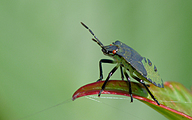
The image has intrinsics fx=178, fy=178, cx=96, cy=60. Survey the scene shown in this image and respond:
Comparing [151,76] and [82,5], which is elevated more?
[82,5]

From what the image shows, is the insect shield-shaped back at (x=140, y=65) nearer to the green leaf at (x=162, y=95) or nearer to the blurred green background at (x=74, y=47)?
the green leaf at (x=162, y=95)

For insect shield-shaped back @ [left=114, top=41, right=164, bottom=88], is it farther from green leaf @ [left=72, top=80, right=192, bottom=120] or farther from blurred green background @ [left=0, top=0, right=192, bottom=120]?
blurred green background @ [left=0, top=0, right=192, bottom=120]

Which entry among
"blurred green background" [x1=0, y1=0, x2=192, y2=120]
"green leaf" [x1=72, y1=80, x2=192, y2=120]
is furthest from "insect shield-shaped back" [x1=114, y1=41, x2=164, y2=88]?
"blurred green background" [x1=0, y1=0, x2=192, y2=120]

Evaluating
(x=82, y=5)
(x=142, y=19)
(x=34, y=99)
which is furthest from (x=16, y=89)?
(x=142, y=19)

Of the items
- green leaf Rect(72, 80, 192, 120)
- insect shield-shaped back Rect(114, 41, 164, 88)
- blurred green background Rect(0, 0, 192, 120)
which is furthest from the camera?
insect shield-shaped back Rect(114, 41, 164, 88)

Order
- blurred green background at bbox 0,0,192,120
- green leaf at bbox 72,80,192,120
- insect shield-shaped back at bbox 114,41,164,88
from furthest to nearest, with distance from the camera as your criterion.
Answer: insect shield-shaped back at bbox 114,41,164,88 → blurred green background at bbox 0,0,192,120 → green leaf at bbox 72,80,192,120

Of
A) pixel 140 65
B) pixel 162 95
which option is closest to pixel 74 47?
pixel 140 65

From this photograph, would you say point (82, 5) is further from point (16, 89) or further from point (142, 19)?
point (16, 89)
